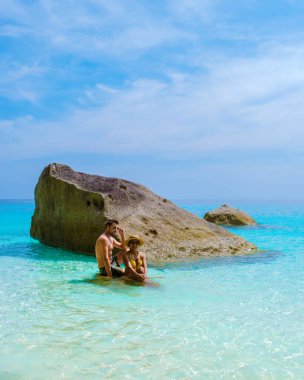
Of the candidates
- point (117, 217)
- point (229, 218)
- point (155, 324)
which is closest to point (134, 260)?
point (155, 324)

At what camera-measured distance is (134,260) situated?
9.16 metres

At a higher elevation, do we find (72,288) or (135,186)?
(135,186)

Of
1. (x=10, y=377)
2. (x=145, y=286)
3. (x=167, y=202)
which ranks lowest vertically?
(x=10, y=377)

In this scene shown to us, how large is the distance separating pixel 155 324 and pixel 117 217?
6313mm

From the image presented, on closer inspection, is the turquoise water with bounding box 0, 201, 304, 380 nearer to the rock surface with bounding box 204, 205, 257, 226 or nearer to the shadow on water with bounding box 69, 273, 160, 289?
the shadow on water with bounding box 69, 273, 160, 289

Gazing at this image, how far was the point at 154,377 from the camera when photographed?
468 cm

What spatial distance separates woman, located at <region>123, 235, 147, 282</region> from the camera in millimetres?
8990

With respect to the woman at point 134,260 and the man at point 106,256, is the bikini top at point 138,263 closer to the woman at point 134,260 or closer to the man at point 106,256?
the woman at point 134,260

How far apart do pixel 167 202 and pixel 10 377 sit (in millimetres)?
10448

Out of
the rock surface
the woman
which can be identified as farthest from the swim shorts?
the rock surface

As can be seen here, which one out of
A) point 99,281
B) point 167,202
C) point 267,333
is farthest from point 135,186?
point 267,333

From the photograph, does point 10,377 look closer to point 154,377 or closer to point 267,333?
point 154,377

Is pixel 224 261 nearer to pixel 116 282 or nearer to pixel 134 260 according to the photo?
pixel 134 260

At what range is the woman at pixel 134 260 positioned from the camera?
8990 millimetres
